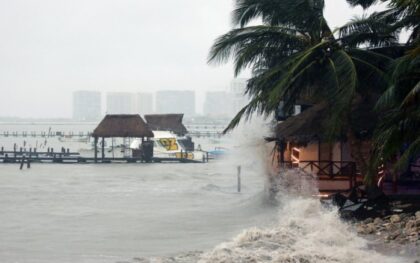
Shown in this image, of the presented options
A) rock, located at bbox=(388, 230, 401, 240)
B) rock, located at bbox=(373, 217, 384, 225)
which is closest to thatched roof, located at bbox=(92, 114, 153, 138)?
rock, located at bbox=(373, 217, 384, 225)

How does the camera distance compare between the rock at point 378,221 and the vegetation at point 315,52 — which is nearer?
the rock at point 378,221

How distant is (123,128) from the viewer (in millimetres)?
52969

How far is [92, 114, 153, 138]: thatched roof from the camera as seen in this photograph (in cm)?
5272

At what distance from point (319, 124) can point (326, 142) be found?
65.3 inches

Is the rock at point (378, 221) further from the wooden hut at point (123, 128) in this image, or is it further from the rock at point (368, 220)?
the wooden hut at point (123, 128)

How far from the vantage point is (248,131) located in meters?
30.5

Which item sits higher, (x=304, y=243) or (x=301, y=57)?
(x=301, y=57)

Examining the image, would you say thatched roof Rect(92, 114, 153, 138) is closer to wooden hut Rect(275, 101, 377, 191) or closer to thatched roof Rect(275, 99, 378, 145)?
wooden hut Rect(275, 101, 377, 191)

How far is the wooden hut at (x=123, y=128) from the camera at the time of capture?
5272 centimetres

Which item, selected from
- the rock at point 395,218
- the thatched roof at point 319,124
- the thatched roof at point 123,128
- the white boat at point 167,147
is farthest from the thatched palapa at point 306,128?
the white boat at point 167,147

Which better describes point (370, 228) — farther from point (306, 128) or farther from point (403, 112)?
point (306, 128)

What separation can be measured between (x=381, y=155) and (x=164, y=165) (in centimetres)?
3996

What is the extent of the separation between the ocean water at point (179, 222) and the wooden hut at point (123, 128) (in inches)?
626

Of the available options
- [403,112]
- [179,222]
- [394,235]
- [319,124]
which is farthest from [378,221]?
[179,222]
